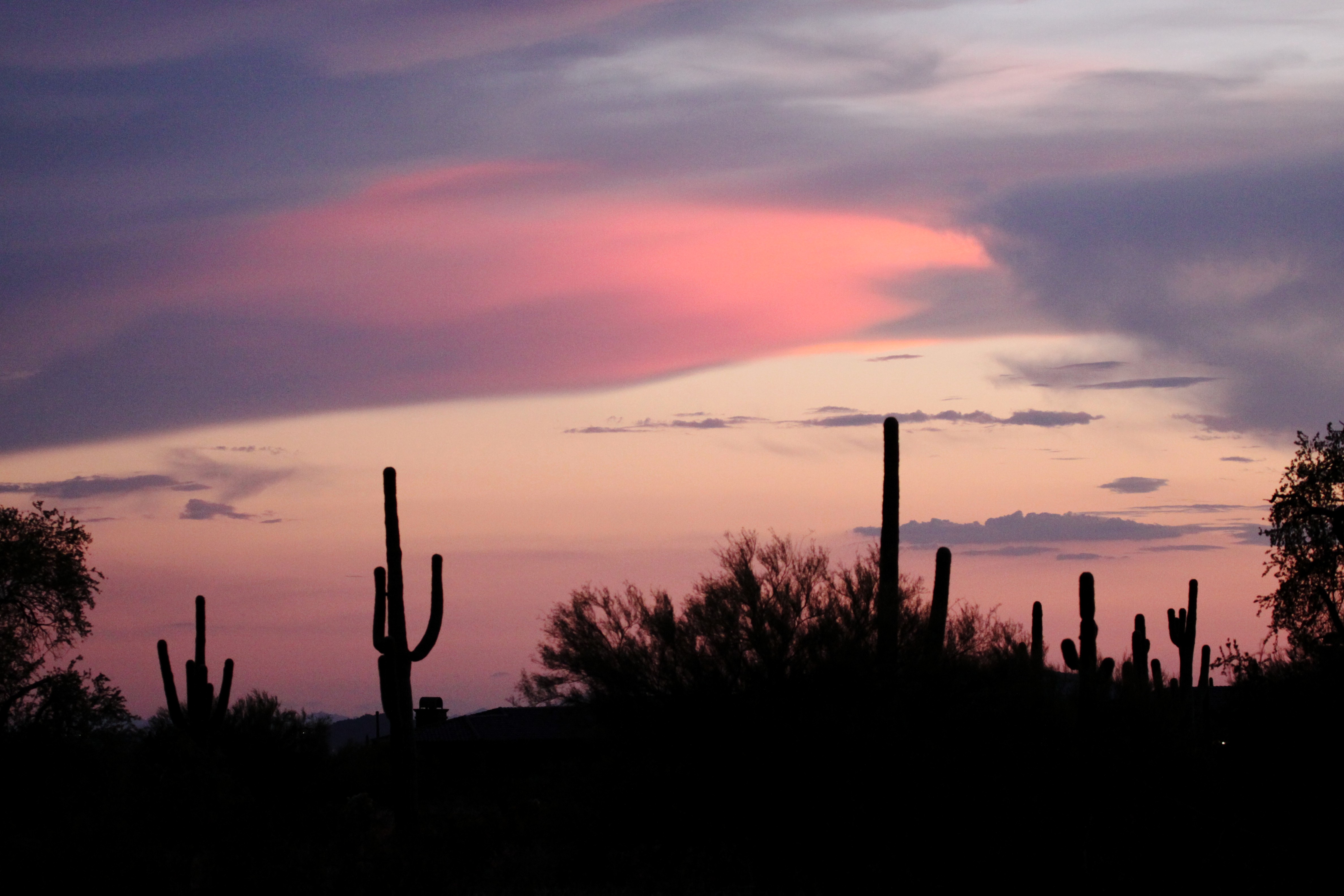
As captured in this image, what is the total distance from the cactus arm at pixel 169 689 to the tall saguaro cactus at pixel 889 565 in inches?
767

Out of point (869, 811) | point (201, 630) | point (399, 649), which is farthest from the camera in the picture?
point (201, 630)

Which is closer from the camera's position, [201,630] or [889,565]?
[889,565]

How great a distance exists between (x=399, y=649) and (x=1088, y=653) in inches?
531

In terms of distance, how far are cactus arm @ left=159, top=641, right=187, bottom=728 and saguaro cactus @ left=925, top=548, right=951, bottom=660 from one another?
65.9ft

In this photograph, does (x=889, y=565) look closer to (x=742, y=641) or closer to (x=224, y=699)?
(x=742, y=641)

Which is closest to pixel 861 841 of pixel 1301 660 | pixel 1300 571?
pixel 1301 660

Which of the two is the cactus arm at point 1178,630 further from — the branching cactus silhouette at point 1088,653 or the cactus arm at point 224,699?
the cactus arm at point 224,699

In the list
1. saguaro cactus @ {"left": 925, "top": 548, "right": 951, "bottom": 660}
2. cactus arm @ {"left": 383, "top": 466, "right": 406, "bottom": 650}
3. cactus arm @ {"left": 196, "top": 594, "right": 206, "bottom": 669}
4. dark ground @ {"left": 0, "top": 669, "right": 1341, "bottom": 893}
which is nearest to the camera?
dark ground @ {"left": 0, "top": 669, "right": 1341, "bottom": 893}

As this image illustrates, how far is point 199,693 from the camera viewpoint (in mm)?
34656

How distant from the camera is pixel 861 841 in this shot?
18984mm

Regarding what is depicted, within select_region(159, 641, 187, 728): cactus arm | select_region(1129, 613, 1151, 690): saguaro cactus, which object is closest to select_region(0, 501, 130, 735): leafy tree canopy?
select_region(159, 641, 187, 728): cactus arm

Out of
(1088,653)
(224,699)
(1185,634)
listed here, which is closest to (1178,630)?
(1185,634)

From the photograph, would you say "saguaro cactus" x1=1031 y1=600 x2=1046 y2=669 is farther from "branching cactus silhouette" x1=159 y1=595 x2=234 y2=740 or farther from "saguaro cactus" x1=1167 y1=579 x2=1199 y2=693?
"branching cactus silhouette" x1=159 y1=595 x2=234 y2=740

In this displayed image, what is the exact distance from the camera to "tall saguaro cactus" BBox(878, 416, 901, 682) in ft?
71.3
